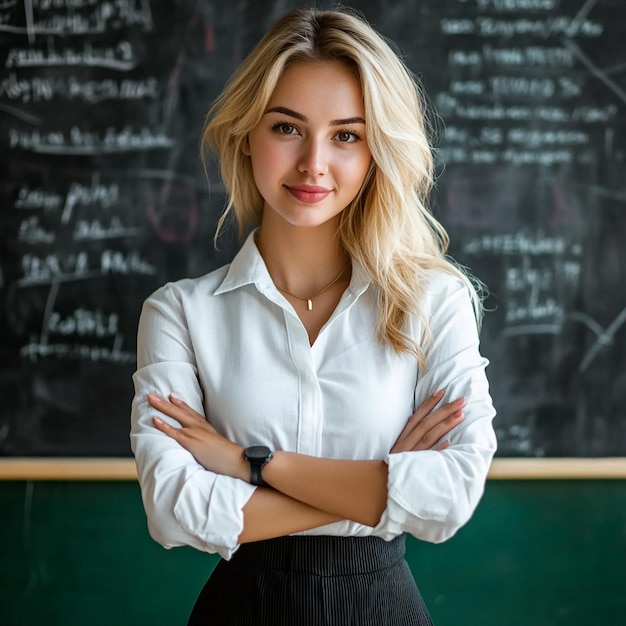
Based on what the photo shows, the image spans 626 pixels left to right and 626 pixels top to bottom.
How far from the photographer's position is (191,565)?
2672mm

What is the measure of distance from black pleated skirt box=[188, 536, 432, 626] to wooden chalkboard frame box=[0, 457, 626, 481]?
1127 mm

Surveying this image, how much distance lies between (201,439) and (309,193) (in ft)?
1.61

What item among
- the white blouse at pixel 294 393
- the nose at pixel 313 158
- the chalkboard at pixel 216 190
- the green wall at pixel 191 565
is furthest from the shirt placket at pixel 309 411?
the green wall at pixel 191 565

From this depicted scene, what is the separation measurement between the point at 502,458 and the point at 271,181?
1473 millimetres

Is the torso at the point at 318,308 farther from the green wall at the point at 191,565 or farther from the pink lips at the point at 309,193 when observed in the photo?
the green wall at the point at 191,565

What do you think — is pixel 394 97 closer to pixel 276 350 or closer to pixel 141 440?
pixel 276 350

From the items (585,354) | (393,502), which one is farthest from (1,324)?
(585,354)

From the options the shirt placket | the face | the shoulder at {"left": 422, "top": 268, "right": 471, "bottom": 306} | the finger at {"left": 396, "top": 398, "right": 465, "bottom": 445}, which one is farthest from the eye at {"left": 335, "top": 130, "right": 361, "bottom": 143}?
the finger at {"left": 396, "top": 398, "right": 465, "bottom": 445}

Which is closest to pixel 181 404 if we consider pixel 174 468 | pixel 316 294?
pixel 174 468

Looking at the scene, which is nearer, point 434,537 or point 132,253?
point 434,537

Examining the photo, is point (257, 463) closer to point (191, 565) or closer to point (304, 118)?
point (304, 118)

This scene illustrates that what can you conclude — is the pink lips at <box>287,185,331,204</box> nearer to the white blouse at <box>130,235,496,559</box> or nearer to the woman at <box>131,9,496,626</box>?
the woman at <box>131,9,496,626</box>

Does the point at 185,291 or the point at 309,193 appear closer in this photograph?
the point at 309,193

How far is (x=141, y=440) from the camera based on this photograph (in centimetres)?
152
